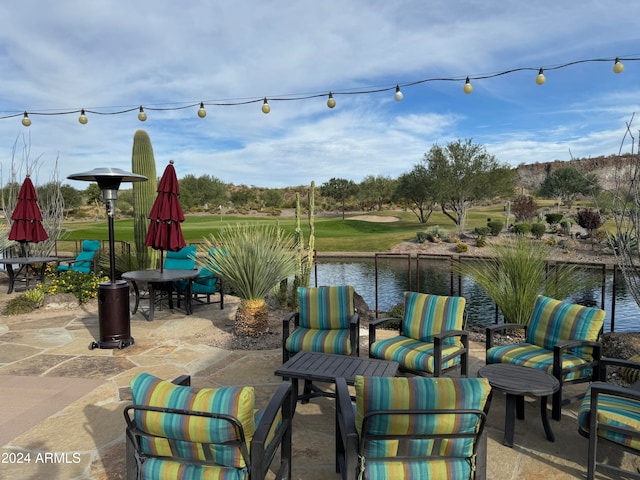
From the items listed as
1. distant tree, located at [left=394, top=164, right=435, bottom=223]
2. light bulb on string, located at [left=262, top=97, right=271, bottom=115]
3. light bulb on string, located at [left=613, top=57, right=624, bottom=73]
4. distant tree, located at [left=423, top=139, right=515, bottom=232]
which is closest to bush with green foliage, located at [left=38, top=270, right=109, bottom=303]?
light bulb on string, located at [left=262, top=97, right=271, bottom=115]

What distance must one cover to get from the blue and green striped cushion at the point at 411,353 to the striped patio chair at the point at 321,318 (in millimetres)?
277

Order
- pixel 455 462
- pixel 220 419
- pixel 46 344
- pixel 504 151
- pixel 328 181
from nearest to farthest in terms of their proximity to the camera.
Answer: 1. pixel 220 419
2. pixel 455 462
3. pixel 46 344
4. pixel 504 151
5. pixel 328 181

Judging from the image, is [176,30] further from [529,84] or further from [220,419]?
[220,419]

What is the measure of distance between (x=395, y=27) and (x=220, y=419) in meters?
8.20

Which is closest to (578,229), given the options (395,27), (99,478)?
(395,27)

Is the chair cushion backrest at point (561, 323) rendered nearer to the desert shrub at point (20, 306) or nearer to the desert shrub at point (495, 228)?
the desert shrub at point (20, 306)

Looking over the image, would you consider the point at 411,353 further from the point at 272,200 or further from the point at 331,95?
the point at 272,200

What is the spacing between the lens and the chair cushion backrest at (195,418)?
1.65 meters

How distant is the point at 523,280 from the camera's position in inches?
206

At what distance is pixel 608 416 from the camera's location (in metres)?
2.31

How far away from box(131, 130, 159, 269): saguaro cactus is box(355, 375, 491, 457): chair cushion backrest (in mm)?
7676

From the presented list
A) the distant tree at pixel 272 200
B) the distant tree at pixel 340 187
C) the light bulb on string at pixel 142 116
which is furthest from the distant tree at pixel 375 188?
the light bulb on string at pixel 142 116

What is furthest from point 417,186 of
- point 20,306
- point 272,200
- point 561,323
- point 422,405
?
point 422,405

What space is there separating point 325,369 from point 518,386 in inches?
48.8
